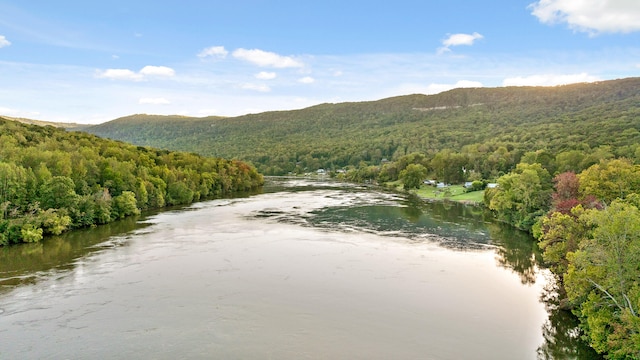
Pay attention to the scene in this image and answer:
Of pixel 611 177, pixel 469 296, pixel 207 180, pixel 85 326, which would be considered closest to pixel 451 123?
pixel 207 180

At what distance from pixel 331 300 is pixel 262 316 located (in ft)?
13.1

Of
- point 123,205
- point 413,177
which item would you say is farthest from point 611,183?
point 413,177

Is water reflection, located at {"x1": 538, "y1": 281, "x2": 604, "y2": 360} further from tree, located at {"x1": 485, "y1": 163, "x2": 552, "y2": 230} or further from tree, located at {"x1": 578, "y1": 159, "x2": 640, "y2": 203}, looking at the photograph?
tree, located at {"x1": 485, "y1": 163, "x2": 552, "y2": 230}

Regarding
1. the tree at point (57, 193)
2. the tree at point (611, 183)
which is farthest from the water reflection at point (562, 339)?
the tree at point (57, 193)

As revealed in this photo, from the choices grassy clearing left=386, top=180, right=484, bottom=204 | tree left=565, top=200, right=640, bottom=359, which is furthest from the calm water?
grassy clearing left=386, top=180, right=484, bottom=204

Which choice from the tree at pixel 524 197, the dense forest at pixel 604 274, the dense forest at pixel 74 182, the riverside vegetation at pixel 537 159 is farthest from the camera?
the tree at pixel 524 197

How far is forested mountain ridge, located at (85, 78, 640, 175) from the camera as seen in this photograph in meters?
114

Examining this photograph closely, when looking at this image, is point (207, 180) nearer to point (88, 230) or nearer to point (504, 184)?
point (88, 230)

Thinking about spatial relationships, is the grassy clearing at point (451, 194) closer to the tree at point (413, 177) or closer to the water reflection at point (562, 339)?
the tree at point (413, 177)

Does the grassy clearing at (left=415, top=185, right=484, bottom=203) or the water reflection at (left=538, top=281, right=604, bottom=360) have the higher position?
the water reflection at (left=538, top=281, right=604, bottom=360)

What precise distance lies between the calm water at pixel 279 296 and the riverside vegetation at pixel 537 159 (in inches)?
120

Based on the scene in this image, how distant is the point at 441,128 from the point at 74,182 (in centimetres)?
13277

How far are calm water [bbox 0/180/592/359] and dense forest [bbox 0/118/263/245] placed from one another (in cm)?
264

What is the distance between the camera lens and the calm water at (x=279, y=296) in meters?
18.3
